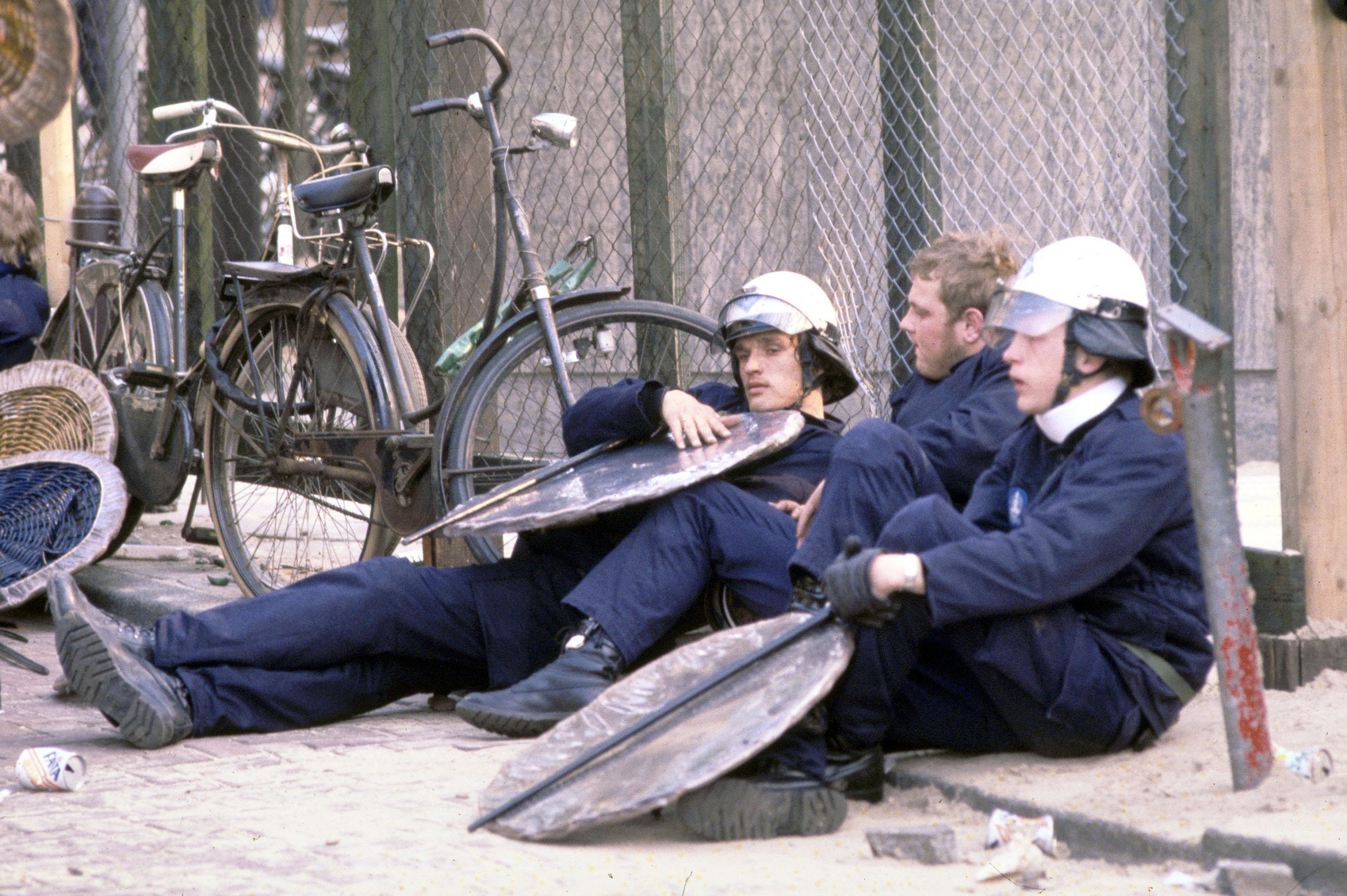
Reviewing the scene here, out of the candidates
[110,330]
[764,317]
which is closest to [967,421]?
[764,317]

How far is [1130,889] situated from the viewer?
2.49m

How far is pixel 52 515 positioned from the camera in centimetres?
554

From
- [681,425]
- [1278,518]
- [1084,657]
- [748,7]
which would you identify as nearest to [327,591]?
[681,425]

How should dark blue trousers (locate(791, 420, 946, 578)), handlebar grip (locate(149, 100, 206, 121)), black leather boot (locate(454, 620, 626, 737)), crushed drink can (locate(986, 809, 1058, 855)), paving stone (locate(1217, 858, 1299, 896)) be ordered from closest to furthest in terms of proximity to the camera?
1. paving stone (locate(1217, 858, 1299, 896))
2. crushed drink can (locate(986, 809, 1058, 855))
3. dark blue trousers (locate(791, 420, 946, 578))
4. black leather boot (locate(454, 620, 626, 737))
5. handlebar grip (locate(149, 100, 206, 121))

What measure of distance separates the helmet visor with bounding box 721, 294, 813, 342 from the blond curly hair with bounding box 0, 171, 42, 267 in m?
3.90

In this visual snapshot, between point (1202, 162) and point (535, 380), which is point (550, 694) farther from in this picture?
point (1202, 162)

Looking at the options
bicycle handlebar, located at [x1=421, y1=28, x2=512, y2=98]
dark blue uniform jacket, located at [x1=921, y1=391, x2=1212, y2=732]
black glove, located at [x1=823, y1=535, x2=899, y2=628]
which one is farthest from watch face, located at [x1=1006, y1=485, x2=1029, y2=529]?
bicycle handlebar, located at [x1=421, y1=28, x2=512, y2=98]

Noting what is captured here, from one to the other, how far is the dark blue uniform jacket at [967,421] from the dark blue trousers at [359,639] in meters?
0.93

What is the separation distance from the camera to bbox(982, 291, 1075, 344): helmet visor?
2.98 m

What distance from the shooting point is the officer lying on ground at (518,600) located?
3.59 meters

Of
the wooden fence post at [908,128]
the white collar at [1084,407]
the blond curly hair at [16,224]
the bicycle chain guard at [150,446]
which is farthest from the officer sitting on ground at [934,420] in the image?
the blond curly hair at [16,224]

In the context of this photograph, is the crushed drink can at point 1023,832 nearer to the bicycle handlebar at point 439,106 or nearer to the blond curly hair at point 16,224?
the bicycle handlebar at point 439,106

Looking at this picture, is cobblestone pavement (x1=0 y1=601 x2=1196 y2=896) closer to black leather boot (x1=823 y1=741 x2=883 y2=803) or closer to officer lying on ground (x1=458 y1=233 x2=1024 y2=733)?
black leather boot (x1=823 y1=741 x2=883 y2=803)

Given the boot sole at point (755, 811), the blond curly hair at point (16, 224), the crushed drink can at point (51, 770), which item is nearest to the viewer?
the boot sole at point (755, 811)
